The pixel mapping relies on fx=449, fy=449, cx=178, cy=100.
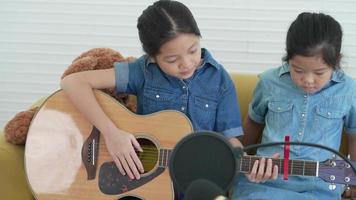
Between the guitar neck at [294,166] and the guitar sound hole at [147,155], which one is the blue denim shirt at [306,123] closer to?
the guitar neck at [294,166]

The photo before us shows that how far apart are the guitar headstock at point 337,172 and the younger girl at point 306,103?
128 millimetres

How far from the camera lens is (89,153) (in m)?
1.34

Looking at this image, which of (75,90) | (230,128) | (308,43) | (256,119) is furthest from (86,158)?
(308,43)

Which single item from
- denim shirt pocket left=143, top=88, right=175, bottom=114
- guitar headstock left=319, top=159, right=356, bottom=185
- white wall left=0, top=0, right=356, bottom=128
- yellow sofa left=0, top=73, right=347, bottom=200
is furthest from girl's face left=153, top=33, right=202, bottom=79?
white wall left=0, top=0, right=356, bottom=128

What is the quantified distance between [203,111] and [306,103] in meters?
0.31

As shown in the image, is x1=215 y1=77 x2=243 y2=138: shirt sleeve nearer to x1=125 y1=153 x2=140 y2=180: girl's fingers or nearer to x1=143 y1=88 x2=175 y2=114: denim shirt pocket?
x1=143 y1=88 x2=175 y2=114: denim shirt pocket

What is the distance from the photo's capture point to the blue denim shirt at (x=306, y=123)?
1.29 m

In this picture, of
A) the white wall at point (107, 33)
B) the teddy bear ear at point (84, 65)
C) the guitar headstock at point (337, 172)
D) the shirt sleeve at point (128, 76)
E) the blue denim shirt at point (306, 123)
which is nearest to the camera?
the guitar headstock at point (337, 172)

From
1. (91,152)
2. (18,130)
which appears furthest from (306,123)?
(18,130)

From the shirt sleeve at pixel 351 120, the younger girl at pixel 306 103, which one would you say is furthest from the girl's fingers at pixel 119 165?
the shirt sleeve at pixel 351 120

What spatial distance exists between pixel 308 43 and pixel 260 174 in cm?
37

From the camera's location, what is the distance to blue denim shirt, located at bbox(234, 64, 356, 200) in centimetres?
129

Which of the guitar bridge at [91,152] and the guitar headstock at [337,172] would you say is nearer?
the guitar headstock at [337,172]

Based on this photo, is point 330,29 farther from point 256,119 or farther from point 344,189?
point 344,189
